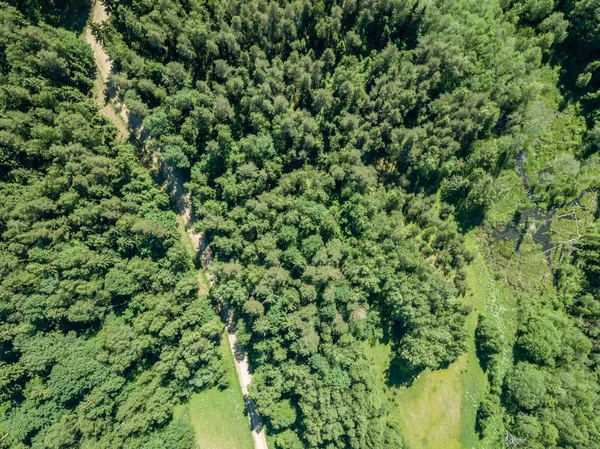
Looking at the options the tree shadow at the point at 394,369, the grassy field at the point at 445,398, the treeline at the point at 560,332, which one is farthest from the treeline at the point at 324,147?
the treeline at the point at 560,332

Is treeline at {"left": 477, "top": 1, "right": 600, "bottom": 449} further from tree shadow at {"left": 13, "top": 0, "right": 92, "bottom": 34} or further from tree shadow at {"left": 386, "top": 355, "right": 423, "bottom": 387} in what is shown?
tree shadow at {"left": 13, "top": 0, "right": 92, "bottom": 34}

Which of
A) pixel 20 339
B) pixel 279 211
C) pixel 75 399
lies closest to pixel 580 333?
pixel 279 211

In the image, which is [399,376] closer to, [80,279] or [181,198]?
[181,198]

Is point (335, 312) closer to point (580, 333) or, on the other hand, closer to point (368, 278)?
point (368, 278)

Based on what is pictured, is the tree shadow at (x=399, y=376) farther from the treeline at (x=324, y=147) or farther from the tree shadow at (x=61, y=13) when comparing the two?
the tree shadow at (x=61, y=13)

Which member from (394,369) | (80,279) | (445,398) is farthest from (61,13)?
(445,398)
